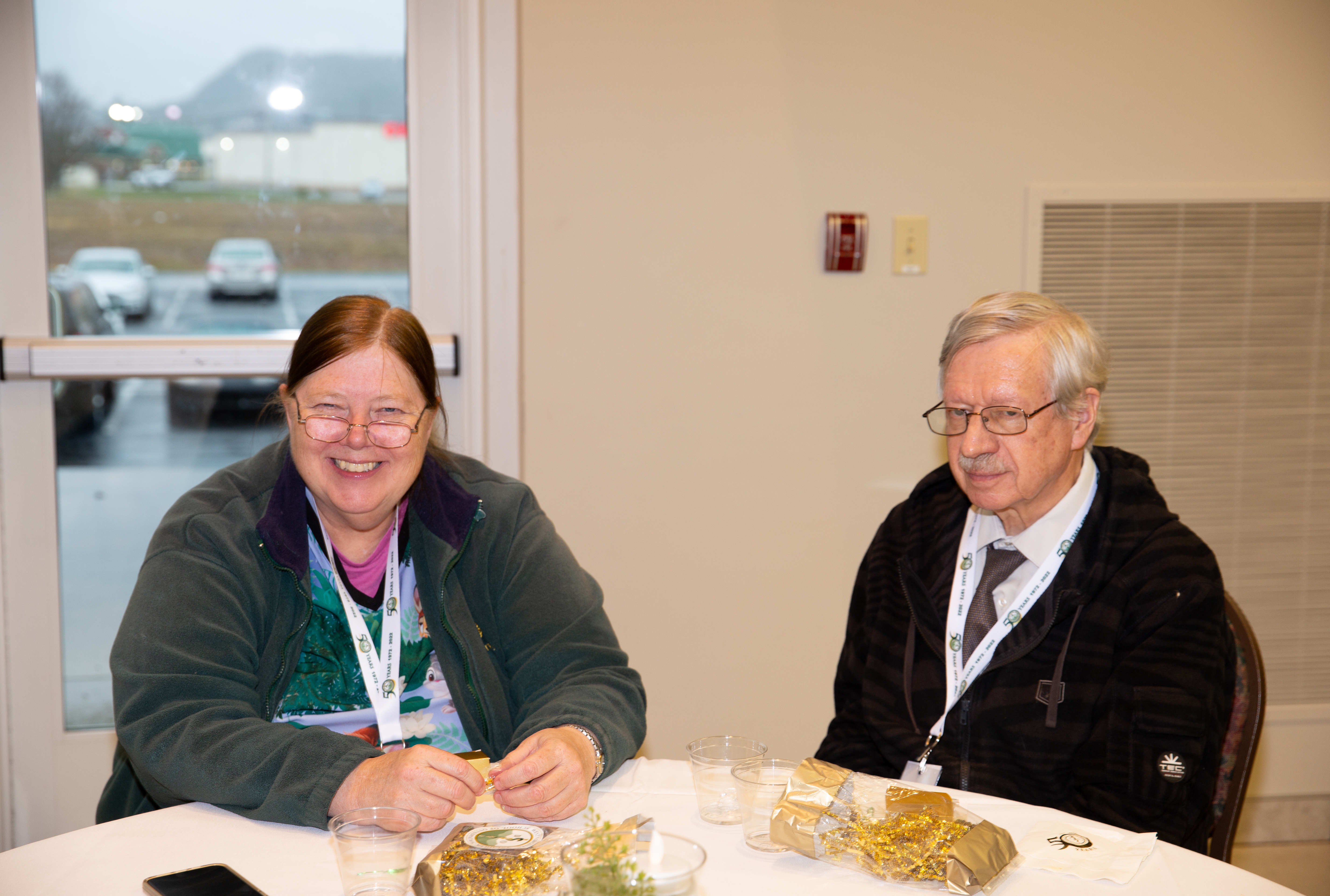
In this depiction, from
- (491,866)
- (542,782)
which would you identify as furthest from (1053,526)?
(491,866)

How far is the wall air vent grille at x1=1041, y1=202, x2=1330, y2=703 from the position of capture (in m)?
3.18

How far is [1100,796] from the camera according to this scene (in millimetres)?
1702

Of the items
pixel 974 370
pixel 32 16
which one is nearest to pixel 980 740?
pixel 974 370

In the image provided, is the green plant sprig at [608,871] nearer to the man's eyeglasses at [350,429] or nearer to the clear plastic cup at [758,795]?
the clear plastic cup at [758,795]

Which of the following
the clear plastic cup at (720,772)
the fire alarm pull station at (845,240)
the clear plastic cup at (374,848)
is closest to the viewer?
the clear plastic cup at (374,848)

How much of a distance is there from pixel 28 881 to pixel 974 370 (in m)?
1.61

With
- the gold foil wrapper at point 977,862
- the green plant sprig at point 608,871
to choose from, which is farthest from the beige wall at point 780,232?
the green plant sprig at point 608,871

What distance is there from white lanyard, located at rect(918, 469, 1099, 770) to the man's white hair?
19 centimetres

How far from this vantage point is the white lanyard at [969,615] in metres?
1.85

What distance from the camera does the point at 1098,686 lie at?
1.78m

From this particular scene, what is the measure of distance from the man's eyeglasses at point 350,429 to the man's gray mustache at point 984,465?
0.98 m

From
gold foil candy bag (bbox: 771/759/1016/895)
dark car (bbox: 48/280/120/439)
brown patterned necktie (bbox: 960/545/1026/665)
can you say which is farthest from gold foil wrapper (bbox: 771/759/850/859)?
dark car (bbox: 48/280/120/439)

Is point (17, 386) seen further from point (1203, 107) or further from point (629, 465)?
point (1203, 107)

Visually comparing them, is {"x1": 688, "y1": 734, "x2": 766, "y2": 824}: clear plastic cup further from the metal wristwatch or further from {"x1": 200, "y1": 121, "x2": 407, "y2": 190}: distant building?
{"x1": 200, "y1": 121, "x2": 407, "y2": 190}: distant building
